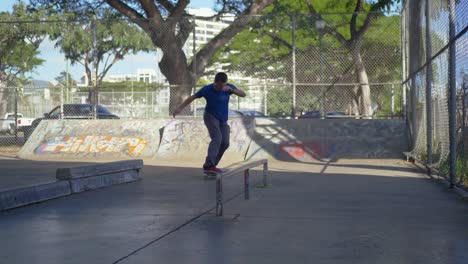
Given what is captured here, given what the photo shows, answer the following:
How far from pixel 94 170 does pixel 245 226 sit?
4.13 metres

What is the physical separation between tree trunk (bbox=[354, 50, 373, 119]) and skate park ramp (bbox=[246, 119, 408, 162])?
111 centimetres

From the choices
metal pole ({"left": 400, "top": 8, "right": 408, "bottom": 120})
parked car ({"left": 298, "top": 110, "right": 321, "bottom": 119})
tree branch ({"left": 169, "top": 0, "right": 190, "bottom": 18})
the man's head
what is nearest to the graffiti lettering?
parked car ({"left": 298, "top": 110, "right": 321, "bottom": 119})

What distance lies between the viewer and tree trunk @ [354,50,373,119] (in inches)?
746

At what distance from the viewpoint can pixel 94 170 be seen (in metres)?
10.1

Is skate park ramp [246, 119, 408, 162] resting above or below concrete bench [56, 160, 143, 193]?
above

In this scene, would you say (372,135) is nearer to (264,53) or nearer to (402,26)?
(402,26)

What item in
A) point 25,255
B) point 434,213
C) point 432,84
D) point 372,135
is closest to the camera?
point 25,255

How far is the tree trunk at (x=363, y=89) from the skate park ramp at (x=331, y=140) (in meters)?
1.11

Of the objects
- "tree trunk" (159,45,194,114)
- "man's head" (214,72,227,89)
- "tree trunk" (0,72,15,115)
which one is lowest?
"man's head" (214,72,227,89)

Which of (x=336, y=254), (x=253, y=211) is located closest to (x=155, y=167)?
(x=253, y=211)

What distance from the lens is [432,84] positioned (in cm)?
1280

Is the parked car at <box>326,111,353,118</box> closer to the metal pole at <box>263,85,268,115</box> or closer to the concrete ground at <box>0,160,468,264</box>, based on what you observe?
the metal pole at <box>263,85,268,115</box>

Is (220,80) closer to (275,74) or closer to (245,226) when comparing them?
(245,226)

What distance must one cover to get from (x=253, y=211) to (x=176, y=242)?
6.79 feet
